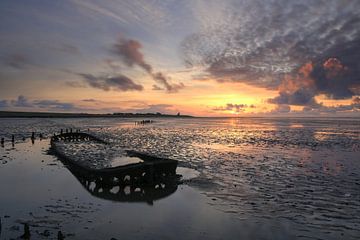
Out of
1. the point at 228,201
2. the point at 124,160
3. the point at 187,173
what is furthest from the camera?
the point at 124,160

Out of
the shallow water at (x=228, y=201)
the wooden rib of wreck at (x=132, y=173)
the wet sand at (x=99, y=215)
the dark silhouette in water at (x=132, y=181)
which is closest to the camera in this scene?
the wet sand at (x=99, y=215)

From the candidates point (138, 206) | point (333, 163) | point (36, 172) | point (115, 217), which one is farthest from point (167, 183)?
point (333, 163)

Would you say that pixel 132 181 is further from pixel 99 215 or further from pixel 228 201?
pixel 228 201

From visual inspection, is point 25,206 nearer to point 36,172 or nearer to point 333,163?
point 36,172

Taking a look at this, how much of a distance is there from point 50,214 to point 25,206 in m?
1.91

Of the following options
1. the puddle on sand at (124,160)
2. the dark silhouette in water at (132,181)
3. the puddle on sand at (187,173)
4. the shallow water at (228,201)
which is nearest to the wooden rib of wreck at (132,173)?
the dark silhouette in water at (132,181)

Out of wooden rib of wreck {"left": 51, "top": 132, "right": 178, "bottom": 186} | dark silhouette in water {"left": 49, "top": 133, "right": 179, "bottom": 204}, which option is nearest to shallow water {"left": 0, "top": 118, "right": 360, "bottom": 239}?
dark silhouette in water {"left": 49, "top": 133, "right": 179, "bottom": 204}

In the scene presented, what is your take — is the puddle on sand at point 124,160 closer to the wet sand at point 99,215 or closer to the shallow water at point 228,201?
the shallow water at point 228,201

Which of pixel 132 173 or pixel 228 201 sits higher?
pixel 132 173

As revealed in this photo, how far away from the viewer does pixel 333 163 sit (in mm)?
26906

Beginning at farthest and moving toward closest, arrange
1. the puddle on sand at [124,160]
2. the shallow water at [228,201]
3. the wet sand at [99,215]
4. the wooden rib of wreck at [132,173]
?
the puddle on sand at [124,160] < the wooden rib of wreck at [132,173] < the shallow water at [228,201] < the wet sand at [99,215]

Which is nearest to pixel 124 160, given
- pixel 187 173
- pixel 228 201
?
pixel 187 173

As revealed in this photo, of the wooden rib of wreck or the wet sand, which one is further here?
the wooden rib of wreck

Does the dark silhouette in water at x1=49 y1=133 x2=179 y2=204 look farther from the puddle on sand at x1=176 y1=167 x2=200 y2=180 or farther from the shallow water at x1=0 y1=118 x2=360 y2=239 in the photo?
the puddle on sand at x1=176 y1=167 x2=200 y2=180
